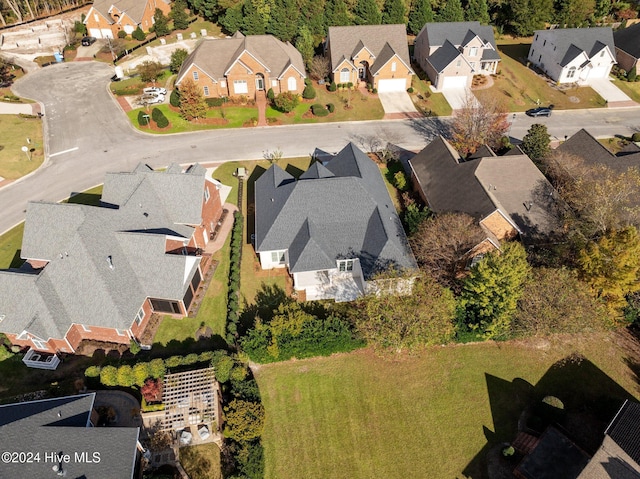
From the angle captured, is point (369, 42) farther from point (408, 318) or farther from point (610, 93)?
point (408, 318)

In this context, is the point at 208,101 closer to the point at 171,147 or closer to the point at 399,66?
the point at 171,147

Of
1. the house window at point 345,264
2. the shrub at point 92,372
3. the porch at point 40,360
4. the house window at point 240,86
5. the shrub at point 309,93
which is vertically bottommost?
the porch at point 40,360

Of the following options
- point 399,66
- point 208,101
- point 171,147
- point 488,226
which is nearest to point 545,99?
point 399,66

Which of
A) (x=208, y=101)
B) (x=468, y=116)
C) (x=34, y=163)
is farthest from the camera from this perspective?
(x=208, y=101)

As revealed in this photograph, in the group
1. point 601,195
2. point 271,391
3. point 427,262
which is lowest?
point 271,391

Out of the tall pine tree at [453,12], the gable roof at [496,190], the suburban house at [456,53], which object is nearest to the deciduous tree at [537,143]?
the gable roof at [496,190]

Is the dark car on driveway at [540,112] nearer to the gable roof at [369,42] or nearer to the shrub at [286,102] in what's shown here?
the gable roof at [369,42]
